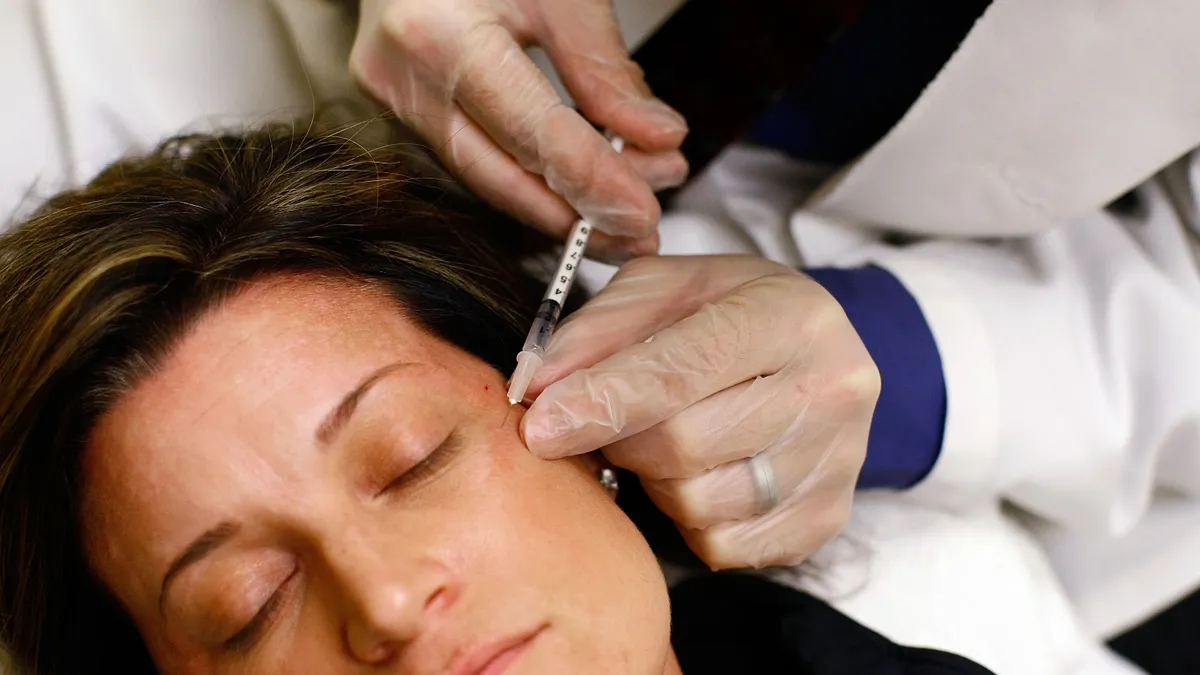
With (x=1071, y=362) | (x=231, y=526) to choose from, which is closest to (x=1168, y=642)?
(x=1071, y=362)

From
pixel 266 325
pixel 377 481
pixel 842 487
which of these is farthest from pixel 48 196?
pixel 842 487

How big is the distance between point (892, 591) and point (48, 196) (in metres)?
1.20

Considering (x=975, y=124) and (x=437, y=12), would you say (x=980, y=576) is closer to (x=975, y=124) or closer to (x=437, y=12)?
(x=975, y=124)

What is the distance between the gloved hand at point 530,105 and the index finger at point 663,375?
0.17 meters

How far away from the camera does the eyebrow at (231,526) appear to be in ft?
2.45

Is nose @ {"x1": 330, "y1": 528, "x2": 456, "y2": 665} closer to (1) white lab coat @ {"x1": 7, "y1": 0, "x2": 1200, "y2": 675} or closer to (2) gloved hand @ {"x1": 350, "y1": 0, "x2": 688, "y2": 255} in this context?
(2) gloved hand @ {"x1": 350, "y1": 0, "x2": 688, "y2": 255}

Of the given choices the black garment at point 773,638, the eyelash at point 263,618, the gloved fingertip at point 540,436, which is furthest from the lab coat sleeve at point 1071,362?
the eyelash at point 263,618

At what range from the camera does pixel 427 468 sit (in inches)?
30.6

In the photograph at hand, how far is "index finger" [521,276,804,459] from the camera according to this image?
2.65 feet

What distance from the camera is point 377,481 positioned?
76cm

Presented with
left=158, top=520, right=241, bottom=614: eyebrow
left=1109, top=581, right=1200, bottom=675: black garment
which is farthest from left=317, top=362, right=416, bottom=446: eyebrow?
left=1109, top=581, right=1200, bottom=675: black garment

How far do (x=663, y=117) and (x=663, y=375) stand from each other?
314 millimetres

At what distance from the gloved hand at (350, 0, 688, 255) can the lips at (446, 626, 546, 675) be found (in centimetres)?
46

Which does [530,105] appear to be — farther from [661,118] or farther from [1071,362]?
[1071,362]
